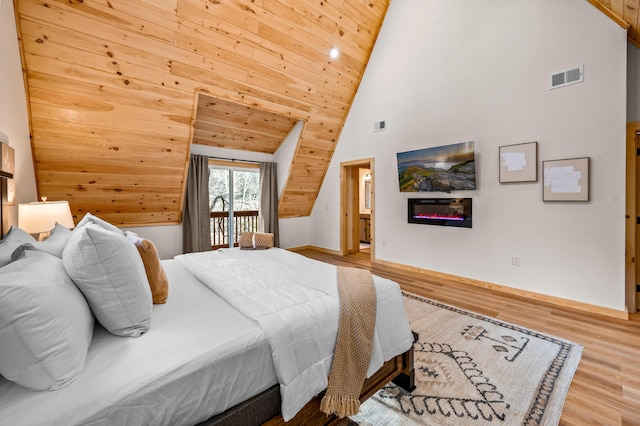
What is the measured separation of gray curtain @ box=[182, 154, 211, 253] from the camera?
505 centimetres

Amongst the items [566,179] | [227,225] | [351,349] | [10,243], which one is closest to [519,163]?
[566,179]

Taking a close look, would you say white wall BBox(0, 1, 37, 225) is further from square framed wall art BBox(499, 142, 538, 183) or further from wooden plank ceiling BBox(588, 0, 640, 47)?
wooden plank ceiling BBox(588, 0, 640, 47)

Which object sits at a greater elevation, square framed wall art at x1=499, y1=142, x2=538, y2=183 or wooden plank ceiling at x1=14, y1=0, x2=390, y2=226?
wooden plank ceiling at x1=14, y1=0, x2=390, y2=226

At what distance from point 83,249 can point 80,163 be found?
3415 millimetres

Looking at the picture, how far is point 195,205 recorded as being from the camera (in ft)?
16.7

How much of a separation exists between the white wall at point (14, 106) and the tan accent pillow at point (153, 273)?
60.7 inches

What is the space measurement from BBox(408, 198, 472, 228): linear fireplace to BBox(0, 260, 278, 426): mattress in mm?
3573

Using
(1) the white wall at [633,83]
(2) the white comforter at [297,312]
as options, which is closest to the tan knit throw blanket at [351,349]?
(2) the white comforter at [297,312]

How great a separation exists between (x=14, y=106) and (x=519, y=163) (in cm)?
531

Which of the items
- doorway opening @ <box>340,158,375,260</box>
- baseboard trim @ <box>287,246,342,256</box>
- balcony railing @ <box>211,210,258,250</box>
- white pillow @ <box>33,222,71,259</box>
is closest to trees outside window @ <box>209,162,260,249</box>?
balcony railing @ <box>211,210,258,250</box>

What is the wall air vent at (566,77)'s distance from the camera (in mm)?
3018

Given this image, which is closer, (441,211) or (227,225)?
(441,211)

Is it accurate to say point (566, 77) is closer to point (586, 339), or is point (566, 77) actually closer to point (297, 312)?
point (586, 339)

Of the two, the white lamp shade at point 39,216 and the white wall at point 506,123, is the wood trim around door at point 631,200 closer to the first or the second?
the white wall at point 506,123
